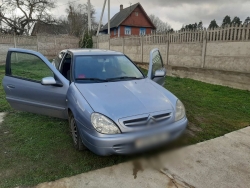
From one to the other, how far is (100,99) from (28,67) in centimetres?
217

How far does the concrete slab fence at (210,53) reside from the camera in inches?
251

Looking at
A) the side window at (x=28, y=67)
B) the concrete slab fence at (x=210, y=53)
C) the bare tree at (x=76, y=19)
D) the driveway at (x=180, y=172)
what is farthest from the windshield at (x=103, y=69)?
the bare tree at (x=76, y=19)

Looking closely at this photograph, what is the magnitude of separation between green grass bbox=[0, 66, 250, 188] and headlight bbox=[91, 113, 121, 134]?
2.06ft

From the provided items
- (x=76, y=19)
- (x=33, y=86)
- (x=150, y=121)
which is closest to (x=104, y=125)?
(x=150, y=121)

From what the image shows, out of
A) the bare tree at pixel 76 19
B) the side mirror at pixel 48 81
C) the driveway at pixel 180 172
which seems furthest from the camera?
the bare tree at pixel 76 19

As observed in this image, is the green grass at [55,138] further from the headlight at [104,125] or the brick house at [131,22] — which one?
the brick house at [131,22]

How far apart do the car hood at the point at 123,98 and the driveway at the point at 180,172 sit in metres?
0.70

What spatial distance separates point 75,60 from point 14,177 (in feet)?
6.85

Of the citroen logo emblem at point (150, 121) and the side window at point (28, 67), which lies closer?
the citroen logo emblem at point (150, 121)

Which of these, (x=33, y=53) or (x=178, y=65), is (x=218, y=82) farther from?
(x=33, y=53)

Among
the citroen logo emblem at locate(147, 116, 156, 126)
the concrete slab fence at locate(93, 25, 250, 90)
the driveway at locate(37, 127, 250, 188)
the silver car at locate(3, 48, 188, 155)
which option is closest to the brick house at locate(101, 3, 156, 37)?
the concrete slab fence at locate(93, 25, 250, 90)

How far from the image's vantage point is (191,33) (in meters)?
8.03

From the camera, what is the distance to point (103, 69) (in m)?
3.56

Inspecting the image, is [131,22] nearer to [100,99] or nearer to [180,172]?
[100,99]
